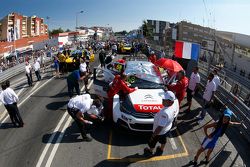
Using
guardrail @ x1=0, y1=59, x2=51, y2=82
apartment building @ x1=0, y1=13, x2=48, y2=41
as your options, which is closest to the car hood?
guardrail @ x1=0, y1=59, x2=51, y2=82

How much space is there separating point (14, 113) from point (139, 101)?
4.29 meters

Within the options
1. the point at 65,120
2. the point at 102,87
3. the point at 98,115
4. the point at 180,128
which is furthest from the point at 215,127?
the point at 65,120

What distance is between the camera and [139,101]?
27.7 ft

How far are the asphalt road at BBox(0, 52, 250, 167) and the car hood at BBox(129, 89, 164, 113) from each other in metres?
0.83

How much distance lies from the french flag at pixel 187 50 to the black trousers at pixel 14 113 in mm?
9778

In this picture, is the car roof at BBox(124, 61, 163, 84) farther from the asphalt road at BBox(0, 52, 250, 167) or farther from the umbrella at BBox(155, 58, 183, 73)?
the asphalt road at BBox(0, 52, 250, 167)

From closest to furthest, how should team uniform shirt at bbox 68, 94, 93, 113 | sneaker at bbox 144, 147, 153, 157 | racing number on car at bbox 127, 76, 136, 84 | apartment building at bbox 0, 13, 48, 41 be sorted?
sneaker at bbox 144, 147, 153, 157 → team uniform shirt at bbox 68, 94, 93, 113 → racing number on car at bbox 127, 76, 136, 84 → apartment building at bbox 0, 13, 48, 41

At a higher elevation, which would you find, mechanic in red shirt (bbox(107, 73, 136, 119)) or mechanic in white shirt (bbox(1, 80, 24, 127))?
mechanic in red shirt (bbox(107, 73, 136, 119))

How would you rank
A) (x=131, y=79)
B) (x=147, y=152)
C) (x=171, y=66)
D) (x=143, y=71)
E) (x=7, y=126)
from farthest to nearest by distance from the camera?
(x=171, y=66) < (x=143, y=71) < (x=131, y=79) < (x=7, y=126) < (x=147, y=152)

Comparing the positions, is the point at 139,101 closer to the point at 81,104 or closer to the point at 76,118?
the point at 81,104

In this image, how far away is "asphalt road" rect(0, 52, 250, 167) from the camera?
7.12m

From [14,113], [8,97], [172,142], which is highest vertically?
[8,97]

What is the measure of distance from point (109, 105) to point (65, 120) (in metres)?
1.93

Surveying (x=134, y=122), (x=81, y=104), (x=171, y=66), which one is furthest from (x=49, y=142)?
(x=171, y=66)
